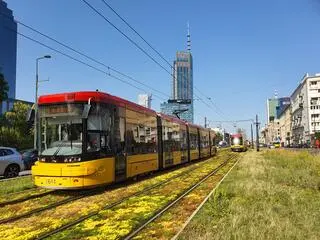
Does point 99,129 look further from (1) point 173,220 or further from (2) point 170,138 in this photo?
(2) point 170,138

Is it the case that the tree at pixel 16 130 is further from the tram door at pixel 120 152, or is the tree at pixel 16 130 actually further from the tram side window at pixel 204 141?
the tram door at pixel 120 152

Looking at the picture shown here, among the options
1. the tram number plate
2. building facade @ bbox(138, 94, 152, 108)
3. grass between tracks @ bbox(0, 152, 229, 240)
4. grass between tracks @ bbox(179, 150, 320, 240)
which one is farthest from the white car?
building facade @ bbox(138, 94, 152, 108)

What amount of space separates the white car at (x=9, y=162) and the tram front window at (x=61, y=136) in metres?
8.41

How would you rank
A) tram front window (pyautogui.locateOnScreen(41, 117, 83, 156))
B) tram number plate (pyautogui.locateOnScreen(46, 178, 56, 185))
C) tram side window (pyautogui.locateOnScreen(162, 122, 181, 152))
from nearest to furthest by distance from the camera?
tram number plate (pyautogui.locateOnScreen(46, 178, 56, 185)) < tram front window (pyautogui.locateOnScreen(41, 117, 83, 156)) < tram side window (pyautogui.locateOnScreen(162, 122, 181, 152))

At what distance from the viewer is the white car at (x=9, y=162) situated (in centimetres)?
2225

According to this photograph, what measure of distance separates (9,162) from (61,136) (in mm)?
9319

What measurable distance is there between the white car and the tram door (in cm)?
846

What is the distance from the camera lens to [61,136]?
14.6 meters

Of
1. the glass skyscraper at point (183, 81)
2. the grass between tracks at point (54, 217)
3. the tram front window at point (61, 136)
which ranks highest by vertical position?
the glass skyscraper at point (183, 81)

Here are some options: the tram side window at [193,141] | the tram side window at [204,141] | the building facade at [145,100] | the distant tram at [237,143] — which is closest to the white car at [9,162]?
the tram side window at [193,141]

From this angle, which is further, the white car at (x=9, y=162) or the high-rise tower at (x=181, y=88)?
the high-rise tower at (x=181, y=88)

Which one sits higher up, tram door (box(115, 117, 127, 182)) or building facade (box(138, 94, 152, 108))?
building facade (box(138, 94, 152, 108))

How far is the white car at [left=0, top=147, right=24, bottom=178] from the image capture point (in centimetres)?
2225

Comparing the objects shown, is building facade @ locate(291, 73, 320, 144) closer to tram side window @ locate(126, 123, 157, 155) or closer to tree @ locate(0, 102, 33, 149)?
tree @ locate(0, 102, 33, 149)
